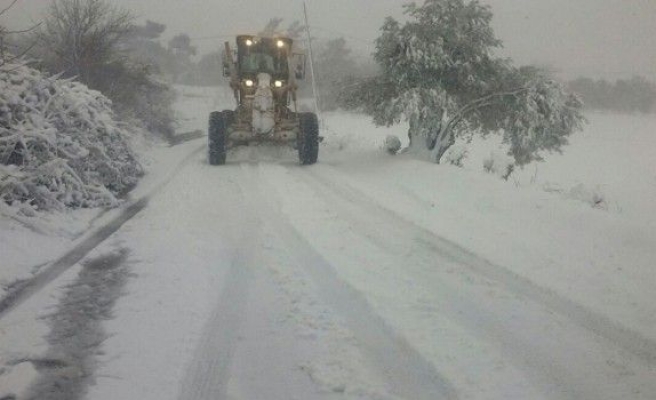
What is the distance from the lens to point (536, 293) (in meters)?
4.68

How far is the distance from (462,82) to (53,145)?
34.4ft

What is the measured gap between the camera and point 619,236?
6.89 meters

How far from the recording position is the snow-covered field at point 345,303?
3178mm

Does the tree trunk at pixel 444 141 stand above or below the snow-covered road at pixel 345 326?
above

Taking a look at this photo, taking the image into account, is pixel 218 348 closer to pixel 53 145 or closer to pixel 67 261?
pixel 67 261

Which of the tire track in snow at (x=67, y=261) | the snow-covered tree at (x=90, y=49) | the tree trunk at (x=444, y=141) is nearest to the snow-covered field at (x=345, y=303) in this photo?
the tire track in snow at (x=67, y=261)

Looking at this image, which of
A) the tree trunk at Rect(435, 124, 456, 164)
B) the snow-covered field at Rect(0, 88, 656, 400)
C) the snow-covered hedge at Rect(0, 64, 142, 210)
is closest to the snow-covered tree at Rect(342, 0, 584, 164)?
the tree trunk at Rect(435, 124, 456, 164)

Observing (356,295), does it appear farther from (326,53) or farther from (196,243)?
(326,53)

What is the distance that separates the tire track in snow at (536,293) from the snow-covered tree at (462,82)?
702 centimetres

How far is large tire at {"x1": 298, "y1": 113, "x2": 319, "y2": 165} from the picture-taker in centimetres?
1317

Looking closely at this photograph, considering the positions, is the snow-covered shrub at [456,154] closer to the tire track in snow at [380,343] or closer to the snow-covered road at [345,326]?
the snow-covered road at [345,326]

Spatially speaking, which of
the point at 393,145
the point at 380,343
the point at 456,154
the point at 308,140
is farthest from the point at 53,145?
the point at 456,154

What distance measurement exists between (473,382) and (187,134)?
24.1 m

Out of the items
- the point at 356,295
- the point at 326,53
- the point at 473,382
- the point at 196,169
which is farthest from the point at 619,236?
the point at 326,53
